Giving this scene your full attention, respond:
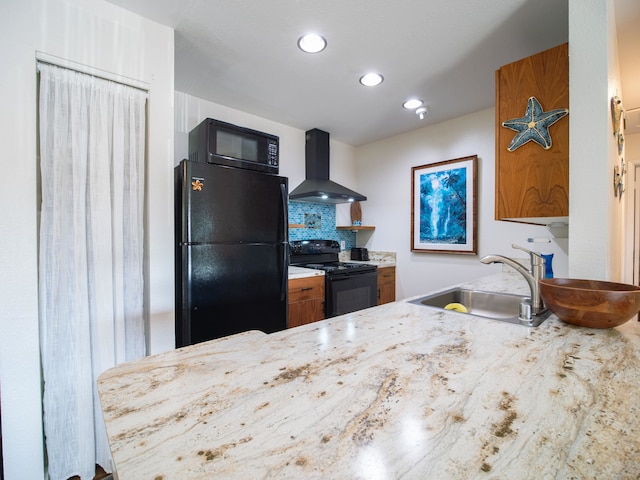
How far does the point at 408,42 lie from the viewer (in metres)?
1.82

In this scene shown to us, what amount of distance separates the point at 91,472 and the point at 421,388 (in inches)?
74.4

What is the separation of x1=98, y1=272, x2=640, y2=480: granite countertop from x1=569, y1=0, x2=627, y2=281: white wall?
1.68 feet

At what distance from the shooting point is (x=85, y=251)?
1.46 meters

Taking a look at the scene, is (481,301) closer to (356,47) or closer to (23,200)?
(356,47)

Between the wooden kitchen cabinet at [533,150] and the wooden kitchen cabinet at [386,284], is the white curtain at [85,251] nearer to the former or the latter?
the wooden kitchen cabinet at [533,150]

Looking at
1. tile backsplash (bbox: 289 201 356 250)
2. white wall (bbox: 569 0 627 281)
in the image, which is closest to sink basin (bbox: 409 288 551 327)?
white wall (bbox: 569 0 627 281)

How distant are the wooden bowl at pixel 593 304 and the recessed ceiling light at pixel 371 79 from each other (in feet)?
6.18

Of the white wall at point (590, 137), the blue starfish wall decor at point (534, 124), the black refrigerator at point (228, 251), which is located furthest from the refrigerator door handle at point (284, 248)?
the white wall at point (590, 137)

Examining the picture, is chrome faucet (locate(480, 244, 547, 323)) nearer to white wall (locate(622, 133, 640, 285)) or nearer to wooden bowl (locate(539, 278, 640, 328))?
wooden bowl (locate(539, 278, 640, 328))

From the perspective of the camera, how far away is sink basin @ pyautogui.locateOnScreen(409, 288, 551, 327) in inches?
59.6

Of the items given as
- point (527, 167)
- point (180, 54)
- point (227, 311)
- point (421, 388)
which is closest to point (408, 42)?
point (527, 167)

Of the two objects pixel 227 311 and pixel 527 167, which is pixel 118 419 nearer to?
pixel 227 311

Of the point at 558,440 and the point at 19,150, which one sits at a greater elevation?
the point at 19,150

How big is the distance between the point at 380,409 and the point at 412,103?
2.78m
